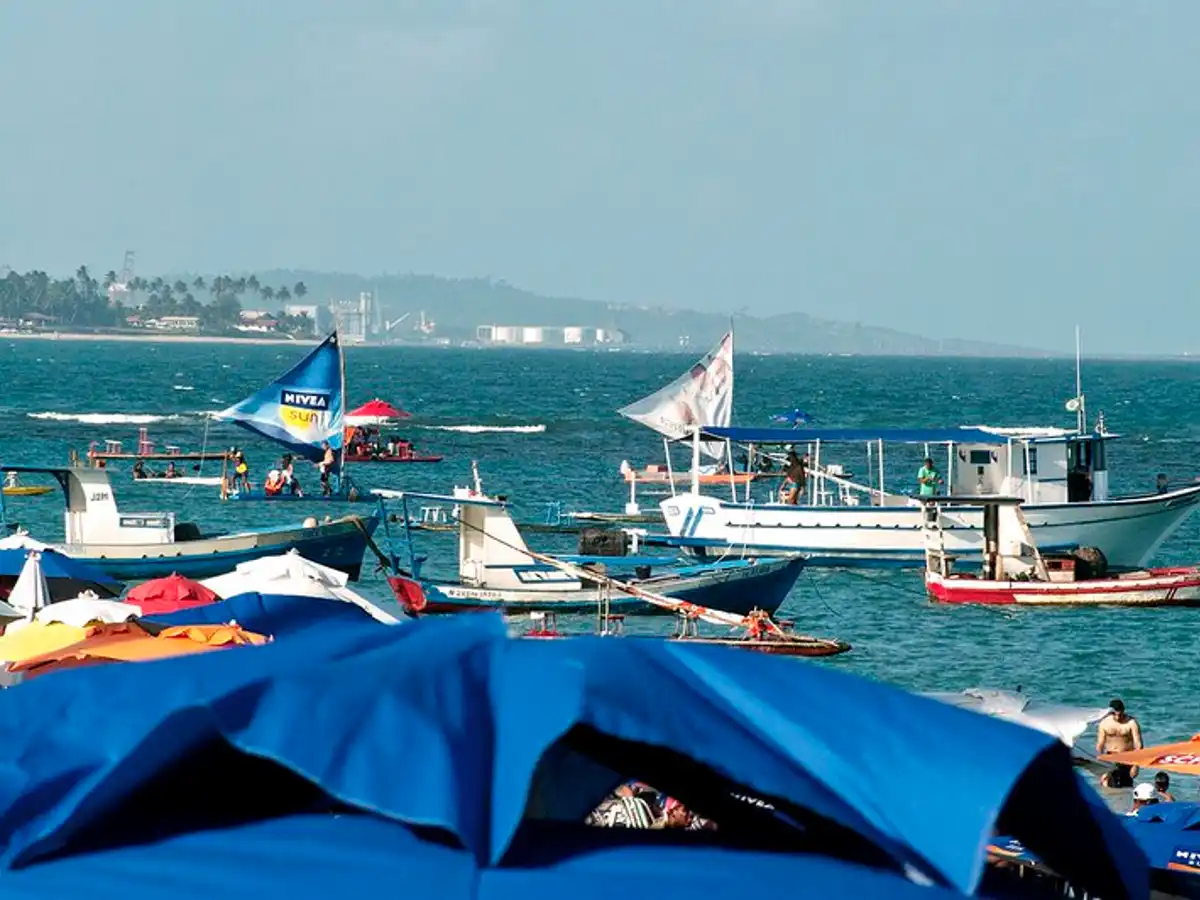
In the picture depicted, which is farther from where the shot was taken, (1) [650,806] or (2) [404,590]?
(2) [404,590]

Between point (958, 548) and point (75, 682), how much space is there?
3846cm

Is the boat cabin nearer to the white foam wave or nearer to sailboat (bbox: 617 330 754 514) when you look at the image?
sailboat (bbox: 617 330 754 514)

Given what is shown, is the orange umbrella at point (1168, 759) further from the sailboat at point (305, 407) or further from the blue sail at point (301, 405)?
the blue sail at point (301, 405)

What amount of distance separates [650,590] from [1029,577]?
337 inches

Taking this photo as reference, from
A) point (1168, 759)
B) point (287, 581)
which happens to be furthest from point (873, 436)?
point (1168, 759)

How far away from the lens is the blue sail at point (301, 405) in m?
54.9

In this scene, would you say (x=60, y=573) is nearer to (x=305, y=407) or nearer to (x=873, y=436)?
(x=873, y=436)

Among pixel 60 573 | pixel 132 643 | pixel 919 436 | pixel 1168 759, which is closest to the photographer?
pixel 1168 759

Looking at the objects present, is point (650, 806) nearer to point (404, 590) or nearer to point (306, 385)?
point (404, 590)

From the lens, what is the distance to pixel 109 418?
105m

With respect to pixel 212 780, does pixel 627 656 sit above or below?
above

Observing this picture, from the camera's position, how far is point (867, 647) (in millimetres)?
34562

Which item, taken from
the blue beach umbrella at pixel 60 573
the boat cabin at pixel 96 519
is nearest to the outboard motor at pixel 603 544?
the boat cabin at pixel 96 519

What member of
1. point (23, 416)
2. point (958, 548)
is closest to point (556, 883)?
point (958, 548)
